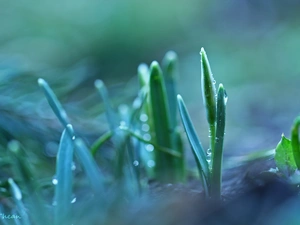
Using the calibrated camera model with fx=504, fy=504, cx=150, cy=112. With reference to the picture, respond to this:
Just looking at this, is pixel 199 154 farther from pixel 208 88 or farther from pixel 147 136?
pixel 147 136

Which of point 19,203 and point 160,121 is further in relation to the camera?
point 160,121

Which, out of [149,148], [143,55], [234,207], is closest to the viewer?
[234,207]

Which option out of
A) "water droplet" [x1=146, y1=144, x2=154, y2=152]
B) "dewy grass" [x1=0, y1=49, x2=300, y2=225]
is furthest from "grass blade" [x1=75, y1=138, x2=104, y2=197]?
"water droplet" [x1=146, y1=144, x2=154, y2=152]

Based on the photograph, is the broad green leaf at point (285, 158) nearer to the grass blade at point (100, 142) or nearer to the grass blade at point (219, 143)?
the grass blade at point (219, 143)

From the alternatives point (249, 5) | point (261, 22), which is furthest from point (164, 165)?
point (249, 5)

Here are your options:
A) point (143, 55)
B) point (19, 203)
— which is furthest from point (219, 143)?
point (143, 55)

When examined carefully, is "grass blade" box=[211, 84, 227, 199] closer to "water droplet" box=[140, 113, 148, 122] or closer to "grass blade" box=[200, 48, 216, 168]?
"grass blade" box=[200, 48, 216, 168]

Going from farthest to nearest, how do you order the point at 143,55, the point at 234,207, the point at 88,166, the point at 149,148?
the point at 143,55, the point at 149,148, the point at 88,166, the point at 234,207

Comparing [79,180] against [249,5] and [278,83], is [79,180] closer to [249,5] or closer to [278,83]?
[278,83]
